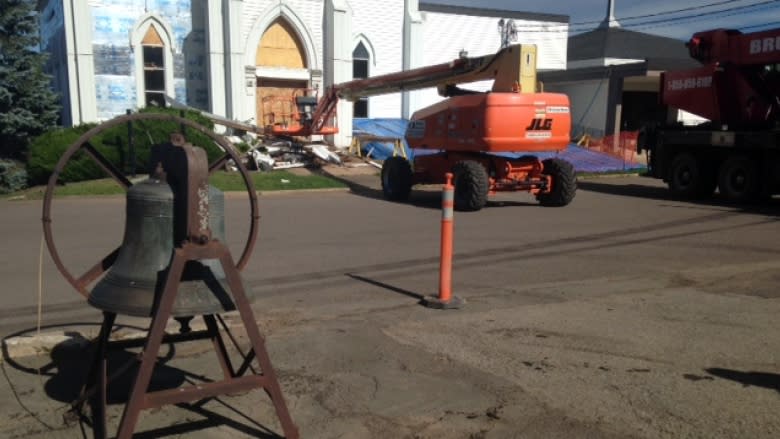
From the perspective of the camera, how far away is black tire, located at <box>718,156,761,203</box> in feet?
48.2

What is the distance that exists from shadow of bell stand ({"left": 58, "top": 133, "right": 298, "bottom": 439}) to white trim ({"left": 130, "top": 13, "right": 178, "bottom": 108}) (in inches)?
814

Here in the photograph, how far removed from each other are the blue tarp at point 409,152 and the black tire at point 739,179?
8.43 m

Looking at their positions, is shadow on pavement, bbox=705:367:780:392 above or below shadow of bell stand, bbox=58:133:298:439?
below

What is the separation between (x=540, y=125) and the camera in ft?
43.7

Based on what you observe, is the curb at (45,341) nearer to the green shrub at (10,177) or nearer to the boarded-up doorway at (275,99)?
the green shrub at (10,177)

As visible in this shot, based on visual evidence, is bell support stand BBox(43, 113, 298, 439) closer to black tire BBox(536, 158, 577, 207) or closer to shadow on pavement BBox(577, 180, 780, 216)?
black tire BBox(536, 158, 577, 207)

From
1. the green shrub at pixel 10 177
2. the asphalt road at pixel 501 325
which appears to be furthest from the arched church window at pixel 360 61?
the asphalt road at pixel 501 325

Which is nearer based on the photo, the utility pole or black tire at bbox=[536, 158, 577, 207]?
black tire at bbox=[536, 158, 577, 207]

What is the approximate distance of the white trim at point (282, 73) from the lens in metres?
24.1

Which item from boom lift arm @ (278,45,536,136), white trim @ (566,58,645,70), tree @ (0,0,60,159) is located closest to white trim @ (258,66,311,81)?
boom lift arm @ (278,45,536,136)

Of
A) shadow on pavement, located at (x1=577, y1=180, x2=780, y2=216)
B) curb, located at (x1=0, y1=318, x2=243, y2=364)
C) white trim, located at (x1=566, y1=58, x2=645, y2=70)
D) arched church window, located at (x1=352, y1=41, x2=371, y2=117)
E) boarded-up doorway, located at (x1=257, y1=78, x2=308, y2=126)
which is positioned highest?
white trim, located at (x1=566, y1=58, x2=645, y2=70)

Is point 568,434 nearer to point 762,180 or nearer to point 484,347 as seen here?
point 484,347

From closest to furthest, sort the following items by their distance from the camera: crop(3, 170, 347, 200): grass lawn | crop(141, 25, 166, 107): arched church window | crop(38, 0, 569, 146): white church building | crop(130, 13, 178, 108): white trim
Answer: crop(3, 170, 347, 200): grass lawn
crop(38, 0, 569, 146): white church building
crop(130, 13, 178, 108): white trim
crop(141, 25, 166, 107): arched church window

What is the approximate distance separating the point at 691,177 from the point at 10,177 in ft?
60.9
